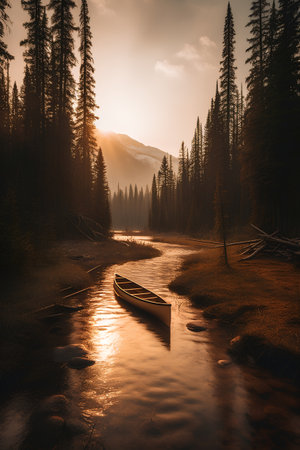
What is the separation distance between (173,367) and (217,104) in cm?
4055

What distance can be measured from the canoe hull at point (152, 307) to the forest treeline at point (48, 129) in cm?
788

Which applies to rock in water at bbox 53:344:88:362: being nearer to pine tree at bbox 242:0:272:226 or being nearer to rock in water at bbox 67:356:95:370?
rock in water at bbox 67:356:95:370

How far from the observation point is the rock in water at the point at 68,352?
6594 millimetres

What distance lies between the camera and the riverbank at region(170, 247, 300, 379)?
20.3 ft

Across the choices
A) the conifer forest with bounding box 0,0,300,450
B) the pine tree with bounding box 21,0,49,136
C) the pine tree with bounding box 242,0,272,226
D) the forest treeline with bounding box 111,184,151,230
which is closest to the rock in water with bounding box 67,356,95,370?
Answer: the conifer forest with bounding box 0,0,300,450

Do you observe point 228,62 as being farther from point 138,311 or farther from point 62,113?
point 138,311

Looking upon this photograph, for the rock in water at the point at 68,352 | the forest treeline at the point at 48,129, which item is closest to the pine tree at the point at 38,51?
the forest treeline at the point at 48,129

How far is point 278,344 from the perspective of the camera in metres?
6.29

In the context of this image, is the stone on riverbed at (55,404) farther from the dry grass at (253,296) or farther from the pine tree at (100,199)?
the pine tree at (100,199)

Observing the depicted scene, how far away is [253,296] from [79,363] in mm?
6992

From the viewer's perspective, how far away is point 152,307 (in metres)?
8.97

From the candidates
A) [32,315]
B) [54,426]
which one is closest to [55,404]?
[54,426]

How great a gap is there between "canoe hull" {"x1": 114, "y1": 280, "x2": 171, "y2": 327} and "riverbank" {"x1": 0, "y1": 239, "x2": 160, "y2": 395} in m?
2.36

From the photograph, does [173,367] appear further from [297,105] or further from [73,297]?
[297,105]
